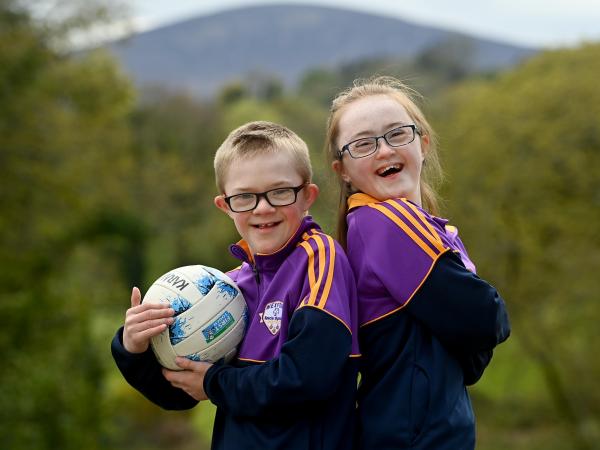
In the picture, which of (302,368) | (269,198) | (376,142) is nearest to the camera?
(302,368)

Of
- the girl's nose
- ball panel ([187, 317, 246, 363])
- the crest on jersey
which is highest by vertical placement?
the girl's nose

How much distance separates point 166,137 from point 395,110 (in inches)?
1499

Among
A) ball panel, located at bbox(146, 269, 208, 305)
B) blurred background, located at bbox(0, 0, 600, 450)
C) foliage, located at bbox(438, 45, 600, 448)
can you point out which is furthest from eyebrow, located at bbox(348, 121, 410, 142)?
foliage, located at bbox(438, 45, 600, 448)

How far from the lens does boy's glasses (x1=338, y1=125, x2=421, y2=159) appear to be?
2988 mm

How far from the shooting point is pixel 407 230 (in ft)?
8.87

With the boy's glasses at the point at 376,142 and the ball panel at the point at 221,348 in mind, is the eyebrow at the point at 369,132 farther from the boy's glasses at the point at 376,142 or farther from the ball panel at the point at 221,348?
the ball panel at the point at 221,348

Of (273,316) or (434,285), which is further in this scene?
(273,316)

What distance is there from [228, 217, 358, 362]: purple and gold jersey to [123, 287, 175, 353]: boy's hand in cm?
28

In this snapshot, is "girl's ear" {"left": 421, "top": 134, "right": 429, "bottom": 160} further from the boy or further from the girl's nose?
the boy

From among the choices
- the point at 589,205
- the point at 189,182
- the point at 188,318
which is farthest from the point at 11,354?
the point at 189,182

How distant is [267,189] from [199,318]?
50 cm

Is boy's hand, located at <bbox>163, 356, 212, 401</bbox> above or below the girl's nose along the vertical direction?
below

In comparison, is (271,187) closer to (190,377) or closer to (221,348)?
(221,348)

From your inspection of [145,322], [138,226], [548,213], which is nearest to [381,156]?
[145,322]
